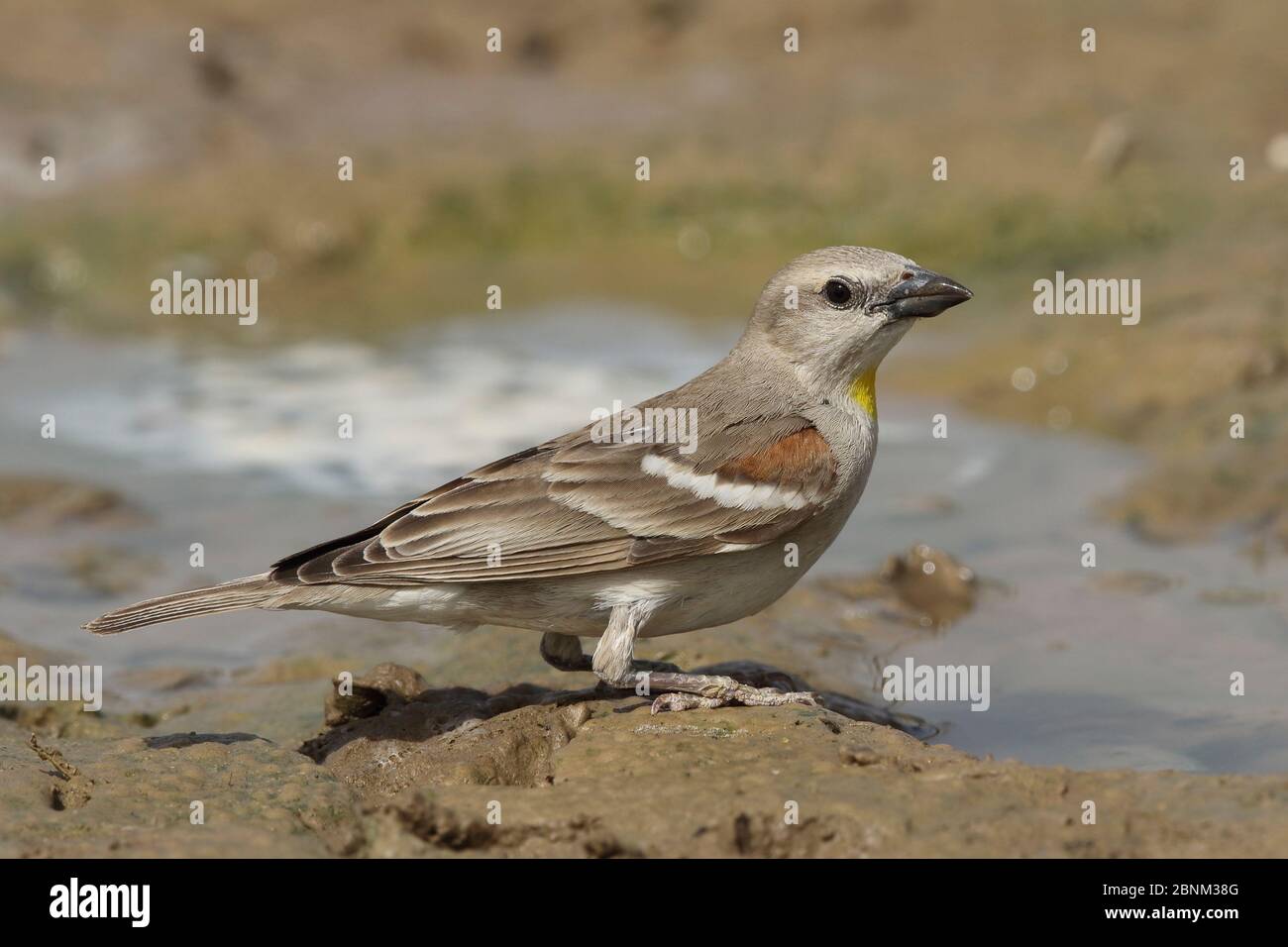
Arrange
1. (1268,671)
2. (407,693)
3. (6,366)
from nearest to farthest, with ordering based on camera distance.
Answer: (407,693) < (1268,671) < (6,366)

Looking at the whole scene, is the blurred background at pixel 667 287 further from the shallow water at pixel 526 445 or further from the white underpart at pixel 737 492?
the white underpart at pixel 737 492

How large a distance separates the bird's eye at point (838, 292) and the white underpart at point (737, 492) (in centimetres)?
92

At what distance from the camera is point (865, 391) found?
6.71m

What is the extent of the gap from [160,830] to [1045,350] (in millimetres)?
8936

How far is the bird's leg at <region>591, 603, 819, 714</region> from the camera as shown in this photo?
5.81m

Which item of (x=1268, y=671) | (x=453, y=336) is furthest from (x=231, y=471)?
(x=1268, y=671)

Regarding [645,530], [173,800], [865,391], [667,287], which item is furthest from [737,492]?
[667,287]

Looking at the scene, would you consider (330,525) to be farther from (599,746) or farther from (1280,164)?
(1280,164)

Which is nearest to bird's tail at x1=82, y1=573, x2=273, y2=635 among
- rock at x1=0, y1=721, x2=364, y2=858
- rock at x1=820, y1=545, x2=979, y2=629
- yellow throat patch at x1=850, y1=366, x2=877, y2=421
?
rock at x1=0, y1=721, x2=364, y2=858

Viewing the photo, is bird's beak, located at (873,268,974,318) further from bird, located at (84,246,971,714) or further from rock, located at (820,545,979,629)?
rock, located at (820,545,979,629)

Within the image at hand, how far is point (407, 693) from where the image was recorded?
6.18 metres

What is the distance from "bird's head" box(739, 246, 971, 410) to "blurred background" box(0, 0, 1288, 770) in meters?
1.40

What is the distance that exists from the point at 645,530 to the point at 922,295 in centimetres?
153

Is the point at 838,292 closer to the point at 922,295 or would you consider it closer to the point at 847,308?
the point at 847,308
